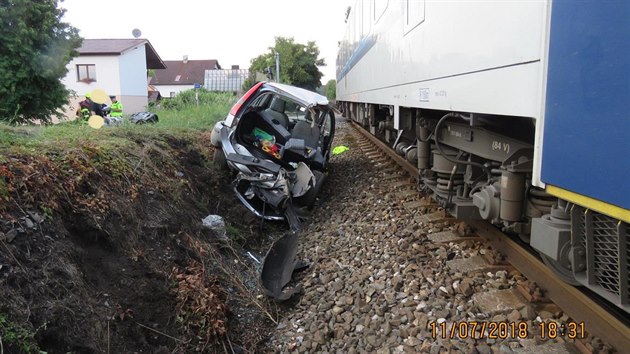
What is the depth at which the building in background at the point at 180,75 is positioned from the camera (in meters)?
70.1

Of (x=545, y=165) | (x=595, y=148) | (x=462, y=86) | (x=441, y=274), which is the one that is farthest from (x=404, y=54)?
(x=595, y=148)

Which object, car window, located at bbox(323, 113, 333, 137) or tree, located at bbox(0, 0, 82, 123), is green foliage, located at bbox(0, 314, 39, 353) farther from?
tree, located at bbox(0, 0, 82, 123)

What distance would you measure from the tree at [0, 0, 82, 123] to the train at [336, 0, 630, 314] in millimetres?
8534

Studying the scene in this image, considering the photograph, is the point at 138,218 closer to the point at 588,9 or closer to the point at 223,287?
the point at 223,287

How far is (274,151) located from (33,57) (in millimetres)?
6032

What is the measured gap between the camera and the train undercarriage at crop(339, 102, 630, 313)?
2205mm

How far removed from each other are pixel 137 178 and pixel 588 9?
4.76 meters

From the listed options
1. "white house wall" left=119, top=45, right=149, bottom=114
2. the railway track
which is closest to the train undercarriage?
the railway track

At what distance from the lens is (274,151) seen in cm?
754

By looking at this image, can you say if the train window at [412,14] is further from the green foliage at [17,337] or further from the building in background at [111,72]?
the building in background at [111,72]

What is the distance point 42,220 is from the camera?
3486 millimetres

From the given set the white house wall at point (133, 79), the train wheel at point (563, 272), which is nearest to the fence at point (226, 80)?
the white house wall at point (133, 79)

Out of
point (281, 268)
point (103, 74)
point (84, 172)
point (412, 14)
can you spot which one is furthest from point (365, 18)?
point (103, 74)

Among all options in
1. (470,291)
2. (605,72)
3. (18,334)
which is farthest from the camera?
(470,291)
